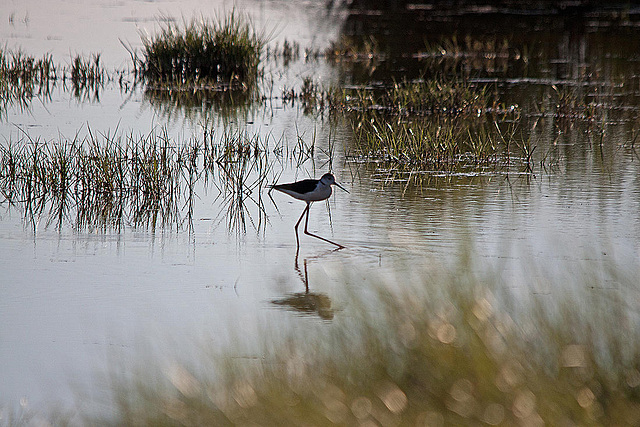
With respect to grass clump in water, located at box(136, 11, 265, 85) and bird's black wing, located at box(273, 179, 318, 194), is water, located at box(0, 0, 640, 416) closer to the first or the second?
bird's black wing, located at box(273, 179, 318, 194)

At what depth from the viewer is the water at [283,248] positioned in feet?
17.2

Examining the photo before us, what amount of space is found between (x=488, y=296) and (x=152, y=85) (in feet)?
42.3

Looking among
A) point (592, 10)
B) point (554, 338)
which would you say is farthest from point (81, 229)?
point (592, 10)

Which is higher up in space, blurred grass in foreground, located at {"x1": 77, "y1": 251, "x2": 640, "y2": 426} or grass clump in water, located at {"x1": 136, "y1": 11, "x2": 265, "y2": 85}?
grass clump in water, located at {"x1": 136, "y1": 11, "x2": 265, "y2": 85}

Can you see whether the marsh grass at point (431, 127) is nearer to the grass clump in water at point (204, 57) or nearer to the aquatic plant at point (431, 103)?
the aquatic plant at point (431, 103)

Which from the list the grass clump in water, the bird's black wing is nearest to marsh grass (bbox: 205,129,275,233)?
the bird's black wing

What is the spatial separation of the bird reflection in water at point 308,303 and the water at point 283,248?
0.02 metres

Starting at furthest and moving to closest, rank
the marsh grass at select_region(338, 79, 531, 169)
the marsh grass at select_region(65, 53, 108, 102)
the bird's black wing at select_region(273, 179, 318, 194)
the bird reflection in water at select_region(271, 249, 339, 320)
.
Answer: the marsh grass at select_region(65, 53, 108, 102) → the marsh grass at select_region(338, 79, 531, 169) → the bird's black wing at select_region(273, 179, 318, 194) → the bird reflection in water at select_region(271, 249, 339, 320)

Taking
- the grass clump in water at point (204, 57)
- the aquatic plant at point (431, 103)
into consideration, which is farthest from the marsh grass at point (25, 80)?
the aquatic plant at point (431, 103)

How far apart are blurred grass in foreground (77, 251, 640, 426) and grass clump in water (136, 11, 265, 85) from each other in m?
12.4

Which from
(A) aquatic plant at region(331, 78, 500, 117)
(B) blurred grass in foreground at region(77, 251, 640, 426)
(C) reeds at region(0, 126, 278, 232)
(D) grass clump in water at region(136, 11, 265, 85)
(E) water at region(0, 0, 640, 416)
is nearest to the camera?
(B) blurred grass in foreground at region(77, 251, 640, 426)

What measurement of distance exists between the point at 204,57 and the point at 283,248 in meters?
9.69

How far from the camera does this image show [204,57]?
1630 cm

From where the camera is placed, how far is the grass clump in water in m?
16.1
